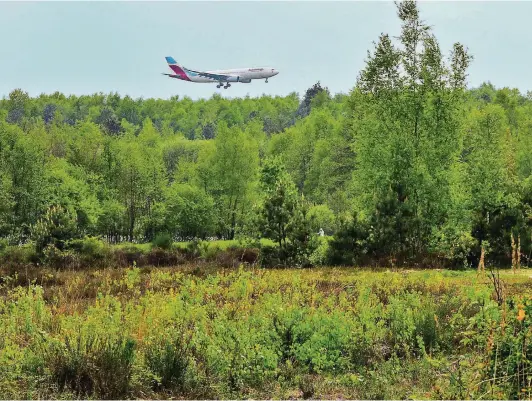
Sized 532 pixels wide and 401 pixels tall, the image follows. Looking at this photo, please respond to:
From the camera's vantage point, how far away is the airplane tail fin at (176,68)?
11561 centimetres

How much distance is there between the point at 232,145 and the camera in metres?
55.0

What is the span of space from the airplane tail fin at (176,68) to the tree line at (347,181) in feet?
113

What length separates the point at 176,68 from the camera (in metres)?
117

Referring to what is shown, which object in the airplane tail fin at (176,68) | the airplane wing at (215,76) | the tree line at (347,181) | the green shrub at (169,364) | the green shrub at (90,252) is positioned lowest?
the green shrub at (90,252)

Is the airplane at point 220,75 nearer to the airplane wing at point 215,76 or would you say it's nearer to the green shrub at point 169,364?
the airplane wing at point 215,76

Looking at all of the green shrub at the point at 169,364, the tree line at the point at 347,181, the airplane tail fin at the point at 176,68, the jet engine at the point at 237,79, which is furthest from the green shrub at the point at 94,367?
the airplane tail fin at the point at 176,68

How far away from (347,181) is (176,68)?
76221 millimetres

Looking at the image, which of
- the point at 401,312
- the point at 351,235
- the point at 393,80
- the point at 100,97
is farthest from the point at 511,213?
the point at 100,97

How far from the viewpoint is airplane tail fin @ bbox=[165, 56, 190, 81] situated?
379 feet

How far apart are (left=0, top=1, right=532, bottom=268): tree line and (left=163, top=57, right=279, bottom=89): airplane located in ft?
73.6

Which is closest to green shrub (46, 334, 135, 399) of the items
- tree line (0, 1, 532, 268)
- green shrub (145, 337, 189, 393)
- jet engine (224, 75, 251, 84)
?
green shrub (145, 337, 189, 393)

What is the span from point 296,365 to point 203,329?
1.35 meters

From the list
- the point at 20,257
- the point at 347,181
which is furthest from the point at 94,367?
the point at 347,181

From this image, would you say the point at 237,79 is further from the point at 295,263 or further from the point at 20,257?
the point at 295,263
